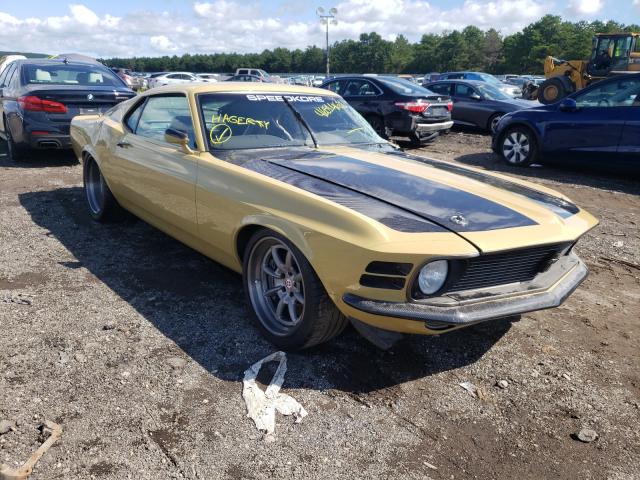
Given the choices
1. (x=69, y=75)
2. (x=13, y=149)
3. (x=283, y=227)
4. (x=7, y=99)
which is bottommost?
(x=13, y=149)

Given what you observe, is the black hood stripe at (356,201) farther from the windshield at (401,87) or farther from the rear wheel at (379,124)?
the windshield at (401,87)

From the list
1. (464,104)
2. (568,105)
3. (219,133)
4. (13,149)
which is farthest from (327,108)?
(464,104)

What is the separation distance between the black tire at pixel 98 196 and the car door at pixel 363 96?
6.42 m

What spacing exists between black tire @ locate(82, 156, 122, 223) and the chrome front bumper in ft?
11.3

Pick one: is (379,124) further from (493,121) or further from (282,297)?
(282,297)

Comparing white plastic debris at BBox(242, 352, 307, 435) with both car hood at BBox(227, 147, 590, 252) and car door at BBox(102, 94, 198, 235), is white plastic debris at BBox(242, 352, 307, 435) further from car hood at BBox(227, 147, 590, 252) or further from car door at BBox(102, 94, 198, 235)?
car door at BBox(102, 94, 198, 235)

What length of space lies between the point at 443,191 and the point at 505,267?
0.63 metres

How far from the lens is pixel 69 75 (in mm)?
8664

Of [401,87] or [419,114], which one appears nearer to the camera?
[419,114]

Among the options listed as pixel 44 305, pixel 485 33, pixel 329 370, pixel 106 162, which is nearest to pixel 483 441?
pixel 329 370

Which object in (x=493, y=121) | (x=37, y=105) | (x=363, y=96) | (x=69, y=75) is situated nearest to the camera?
(x=37, y=105)

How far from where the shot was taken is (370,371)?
2961 millimetres

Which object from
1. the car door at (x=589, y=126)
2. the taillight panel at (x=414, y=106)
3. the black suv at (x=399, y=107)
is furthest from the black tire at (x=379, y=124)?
the car door at (x=589, y=126)

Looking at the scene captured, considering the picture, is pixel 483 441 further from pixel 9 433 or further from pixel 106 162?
pixel 106 162
